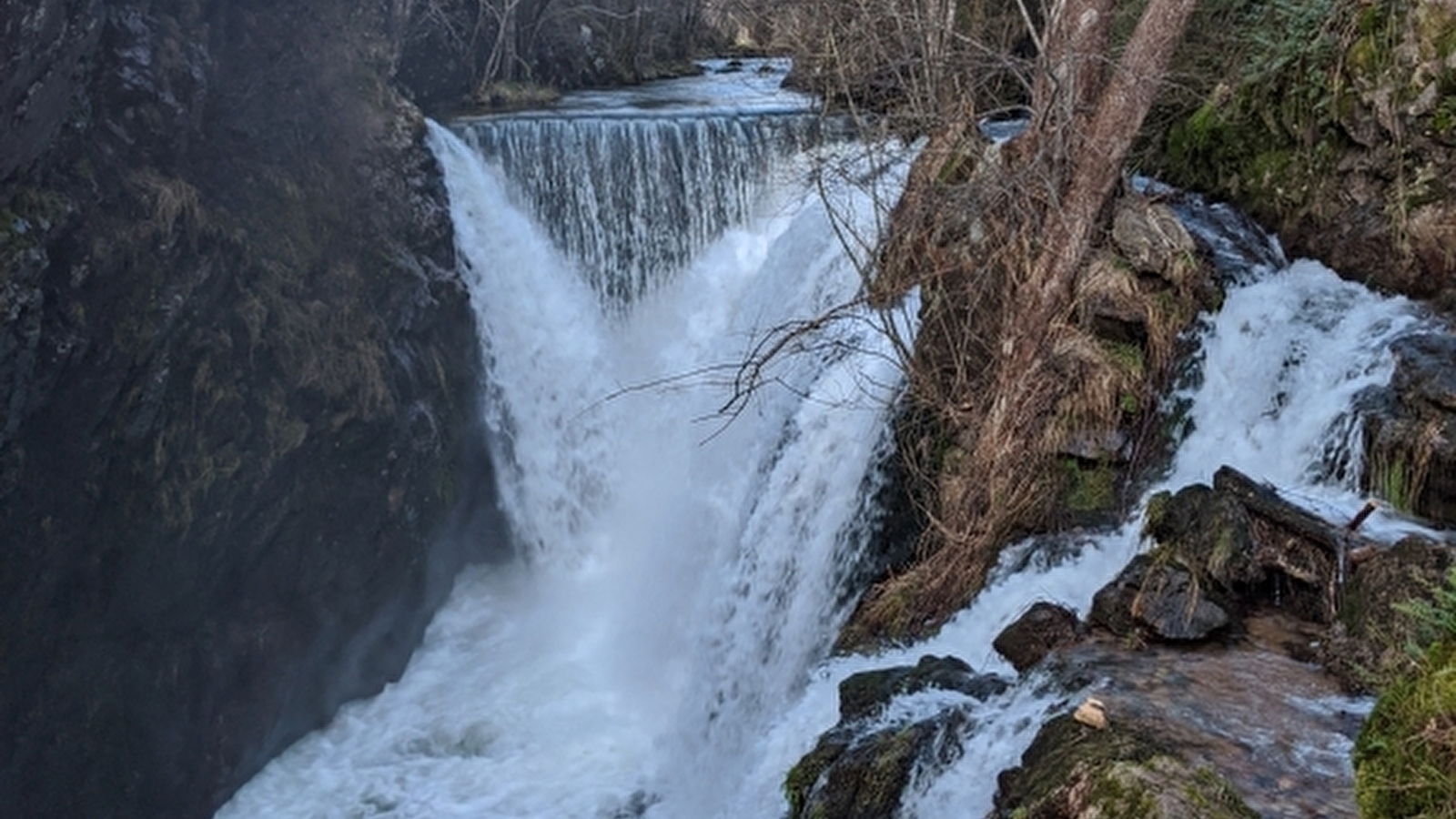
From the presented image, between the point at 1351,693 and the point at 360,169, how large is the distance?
27.7 ft

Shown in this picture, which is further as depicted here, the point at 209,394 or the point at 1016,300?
the point at 209,394

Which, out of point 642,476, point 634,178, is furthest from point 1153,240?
point 634,178

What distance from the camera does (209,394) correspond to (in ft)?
28.2

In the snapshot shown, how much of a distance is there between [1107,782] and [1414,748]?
0.93 meters

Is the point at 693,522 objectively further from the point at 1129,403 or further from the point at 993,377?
the point at 1129,403

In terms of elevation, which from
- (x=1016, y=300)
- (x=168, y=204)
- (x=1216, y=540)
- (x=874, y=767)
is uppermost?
(x=168, y=204)

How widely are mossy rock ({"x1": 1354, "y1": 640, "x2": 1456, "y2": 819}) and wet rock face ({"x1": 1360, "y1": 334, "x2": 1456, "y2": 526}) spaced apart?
244cm

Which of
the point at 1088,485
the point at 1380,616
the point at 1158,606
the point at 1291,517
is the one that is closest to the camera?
the point at 1380,616

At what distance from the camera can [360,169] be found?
1028cm

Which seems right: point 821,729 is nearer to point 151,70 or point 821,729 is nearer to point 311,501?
point 311,501

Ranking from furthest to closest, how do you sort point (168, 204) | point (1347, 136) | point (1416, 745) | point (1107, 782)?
1. point (168, 204)
2. point (1347, 136)
3. point (1107, 782)
4. point (1416, 745)

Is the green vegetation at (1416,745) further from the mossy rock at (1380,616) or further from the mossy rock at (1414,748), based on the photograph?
the mossy rock at (1380,616)

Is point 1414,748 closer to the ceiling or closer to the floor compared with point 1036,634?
closer to the ceiling

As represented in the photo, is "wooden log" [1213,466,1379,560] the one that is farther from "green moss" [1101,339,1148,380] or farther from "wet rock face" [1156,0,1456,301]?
"wet rock face" [1156,0,1456,301]
